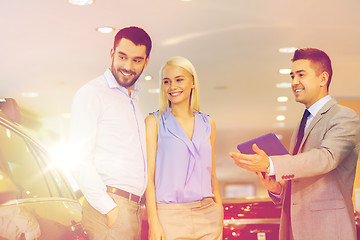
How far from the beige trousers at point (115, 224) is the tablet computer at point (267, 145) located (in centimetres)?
62

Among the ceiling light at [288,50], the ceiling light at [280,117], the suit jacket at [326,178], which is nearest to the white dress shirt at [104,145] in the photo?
the suit jacket at [326,178]

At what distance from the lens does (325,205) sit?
2.52 m

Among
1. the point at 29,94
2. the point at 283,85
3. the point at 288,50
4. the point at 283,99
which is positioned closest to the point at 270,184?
the point at 288,50

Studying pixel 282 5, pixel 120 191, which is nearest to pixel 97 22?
pixel 282 5

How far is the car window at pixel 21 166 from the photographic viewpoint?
1.80 metres

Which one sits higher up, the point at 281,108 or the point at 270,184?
the point at 281,108

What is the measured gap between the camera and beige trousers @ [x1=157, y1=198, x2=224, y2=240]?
2363 mm

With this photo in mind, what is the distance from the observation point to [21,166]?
1961 mm

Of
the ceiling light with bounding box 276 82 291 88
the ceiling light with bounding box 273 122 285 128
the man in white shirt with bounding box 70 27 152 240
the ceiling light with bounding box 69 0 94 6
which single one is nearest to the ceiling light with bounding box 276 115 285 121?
the ceiling light with bounding box 273 122 285 128

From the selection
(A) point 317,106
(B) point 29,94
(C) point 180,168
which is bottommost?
(C) point 180,168

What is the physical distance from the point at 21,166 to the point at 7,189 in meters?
0.37

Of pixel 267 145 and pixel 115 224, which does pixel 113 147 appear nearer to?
pixel 115 224

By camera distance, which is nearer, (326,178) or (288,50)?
(326,178)

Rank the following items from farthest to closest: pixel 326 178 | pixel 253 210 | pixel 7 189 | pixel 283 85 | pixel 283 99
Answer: pixel 283 99, pixel 283 85, pixel 253 210, pixel 326 178, pixel 7 189
